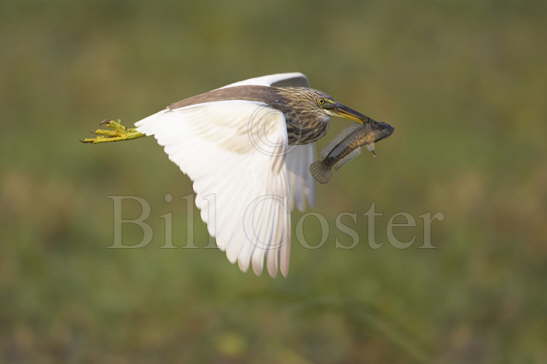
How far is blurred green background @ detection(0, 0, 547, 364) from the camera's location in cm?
568

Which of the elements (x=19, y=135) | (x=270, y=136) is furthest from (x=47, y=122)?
(x=270, y=136)

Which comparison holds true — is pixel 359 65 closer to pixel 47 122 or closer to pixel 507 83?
pixel 507 83

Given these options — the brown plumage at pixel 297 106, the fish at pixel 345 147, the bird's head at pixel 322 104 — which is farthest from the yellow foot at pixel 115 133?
the fish at pixel 345 147

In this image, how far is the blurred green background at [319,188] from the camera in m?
5.68

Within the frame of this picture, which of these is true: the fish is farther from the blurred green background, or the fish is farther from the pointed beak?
the blurred green background

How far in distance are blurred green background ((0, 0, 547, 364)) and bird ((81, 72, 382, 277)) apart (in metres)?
0.88

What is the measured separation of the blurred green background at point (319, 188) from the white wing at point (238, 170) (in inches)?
35.0

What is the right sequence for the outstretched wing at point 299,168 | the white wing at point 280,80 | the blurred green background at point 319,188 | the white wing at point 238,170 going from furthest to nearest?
the blurred green background at point 319,188, the outstretched wing at point 299,168, the white wing at point 280,80, the white wing at point 238,170

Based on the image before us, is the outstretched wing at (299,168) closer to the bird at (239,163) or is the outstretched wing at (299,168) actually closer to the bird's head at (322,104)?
the bird's head at (322,104)

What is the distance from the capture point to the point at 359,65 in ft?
27.2

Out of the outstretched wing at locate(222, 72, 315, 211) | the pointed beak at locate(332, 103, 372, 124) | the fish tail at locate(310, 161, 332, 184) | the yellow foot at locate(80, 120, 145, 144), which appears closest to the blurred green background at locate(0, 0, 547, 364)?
the outstretched wing at locate(222, 72, 315, 211)

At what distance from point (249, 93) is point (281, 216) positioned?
65 cm

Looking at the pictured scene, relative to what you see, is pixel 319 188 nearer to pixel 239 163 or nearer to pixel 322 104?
pixel 322 104

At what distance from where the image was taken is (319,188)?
694cm
